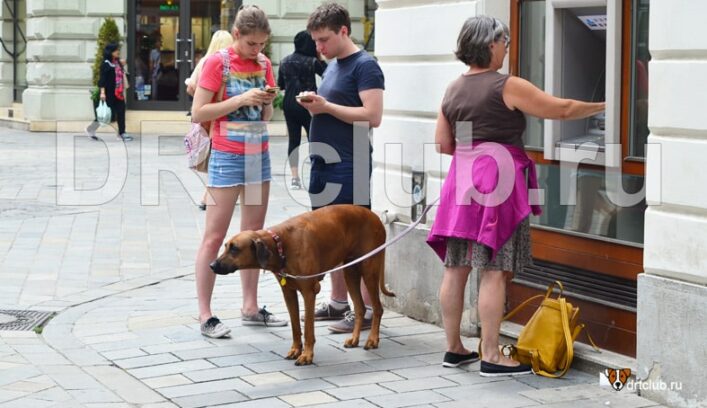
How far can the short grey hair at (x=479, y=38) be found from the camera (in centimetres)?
628

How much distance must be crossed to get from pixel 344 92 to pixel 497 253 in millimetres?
1614

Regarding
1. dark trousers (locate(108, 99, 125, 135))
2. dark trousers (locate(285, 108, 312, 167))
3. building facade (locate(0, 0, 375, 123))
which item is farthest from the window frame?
building facade (locate(0, 0, 375, 123))

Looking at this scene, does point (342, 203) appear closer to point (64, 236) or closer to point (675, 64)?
point (675, 64)

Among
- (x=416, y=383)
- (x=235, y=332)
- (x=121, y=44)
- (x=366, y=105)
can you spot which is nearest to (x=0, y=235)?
(x=235, y=332)

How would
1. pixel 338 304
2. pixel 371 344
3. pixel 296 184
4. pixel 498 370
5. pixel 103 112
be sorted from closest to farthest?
pixel 498 370
pixel 371 344
pixel 338 304
pixel 296 184
pixel 103 112

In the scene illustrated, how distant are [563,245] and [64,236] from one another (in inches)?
244

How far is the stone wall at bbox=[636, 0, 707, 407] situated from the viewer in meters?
5.49

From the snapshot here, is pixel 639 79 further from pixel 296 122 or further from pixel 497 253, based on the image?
pixel 296 122

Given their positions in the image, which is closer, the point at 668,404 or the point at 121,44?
the point at 668,404

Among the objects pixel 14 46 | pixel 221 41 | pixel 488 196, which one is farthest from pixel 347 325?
pixel 14 46

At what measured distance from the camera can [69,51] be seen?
2552cm

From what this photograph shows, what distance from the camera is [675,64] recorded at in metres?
5.57

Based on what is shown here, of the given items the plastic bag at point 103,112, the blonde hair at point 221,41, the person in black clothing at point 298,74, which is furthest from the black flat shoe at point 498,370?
the plastic bag at point 103,112

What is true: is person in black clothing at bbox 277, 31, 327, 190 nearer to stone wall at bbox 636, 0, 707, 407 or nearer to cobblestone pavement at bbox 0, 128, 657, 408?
cobblestone pavement at bbox 0, 128, 657, 408
